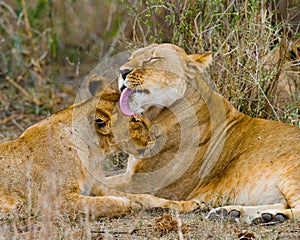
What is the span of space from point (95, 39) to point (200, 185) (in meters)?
5.83

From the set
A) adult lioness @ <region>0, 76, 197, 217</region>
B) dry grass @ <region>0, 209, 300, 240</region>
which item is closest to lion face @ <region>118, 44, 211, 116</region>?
adult lioness @ <region>0, 76, 197, 217</region>

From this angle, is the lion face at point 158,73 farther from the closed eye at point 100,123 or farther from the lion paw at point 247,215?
the lion paw at point 247,215

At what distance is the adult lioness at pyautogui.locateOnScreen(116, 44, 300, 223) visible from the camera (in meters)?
4.79

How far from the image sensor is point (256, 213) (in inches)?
175

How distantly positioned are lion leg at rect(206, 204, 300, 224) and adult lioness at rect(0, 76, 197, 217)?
35cm

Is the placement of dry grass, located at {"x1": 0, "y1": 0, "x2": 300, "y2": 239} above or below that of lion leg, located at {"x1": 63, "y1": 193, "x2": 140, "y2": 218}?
above

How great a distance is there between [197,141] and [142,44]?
1.45m

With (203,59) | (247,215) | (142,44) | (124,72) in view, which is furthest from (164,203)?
(142,44)

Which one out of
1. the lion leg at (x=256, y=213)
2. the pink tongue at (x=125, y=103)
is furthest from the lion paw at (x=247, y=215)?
the pink tongue at (x=125, y=103)

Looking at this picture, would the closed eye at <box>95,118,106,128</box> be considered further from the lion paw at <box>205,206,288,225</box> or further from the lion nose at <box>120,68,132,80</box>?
the lion paw at <box>205,206,288,225</box>

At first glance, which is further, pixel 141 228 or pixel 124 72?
pixel 124 72

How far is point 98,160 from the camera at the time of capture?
4.93 meters

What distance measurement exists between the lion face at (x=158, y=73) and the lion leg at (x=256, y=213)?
0.95 meters

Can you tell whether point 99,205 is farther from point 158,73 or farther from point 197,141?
point 158,73
